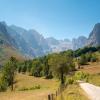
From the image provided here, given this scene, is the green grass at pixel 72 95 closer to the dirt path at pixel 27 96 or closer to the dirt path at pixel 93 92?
the dirt path at pixel 93 92

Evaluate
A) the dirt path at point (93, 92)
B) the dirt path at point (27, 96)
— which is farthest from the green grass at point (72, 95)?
the dirt path at point (27, 96)

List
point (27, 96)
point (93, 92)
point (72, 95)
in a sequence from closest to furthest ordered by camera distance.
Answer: point (72, 95)
point (93, 92)
point (27, 96)

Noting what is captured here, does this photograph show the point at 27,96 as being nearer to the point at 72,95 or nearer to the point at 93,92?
the point at 93,92

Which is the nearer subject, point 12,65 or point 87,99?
point 87,99

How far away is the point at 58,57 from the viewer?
123 meters

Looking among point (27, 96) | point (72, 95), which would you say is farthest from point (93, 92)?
point (27, 96)

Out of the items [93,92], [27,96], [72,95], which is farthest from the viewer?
[27,96]

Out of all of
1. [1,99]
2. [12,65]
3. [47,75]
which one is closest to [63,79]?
[12,65]

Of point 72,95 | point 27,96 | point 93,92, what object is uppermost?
point 93,92

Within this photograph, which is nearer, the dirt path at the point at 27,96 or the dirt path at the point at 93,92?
the dirt path at the point at 93,92

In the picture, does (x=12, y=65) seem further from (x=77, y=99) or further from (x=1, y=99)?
(x=77, y=99)

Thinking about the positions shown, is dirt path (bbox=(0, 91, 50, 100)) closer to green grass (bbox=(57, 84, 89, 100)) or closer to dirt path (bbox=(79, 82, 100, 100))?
dirt path (bbox=(79, 82, 100, 100))

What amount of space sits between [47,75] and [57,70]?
78.9m

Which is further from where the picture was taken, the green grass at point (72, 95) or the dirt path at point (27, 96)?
the dirt path at point (27, 96)
